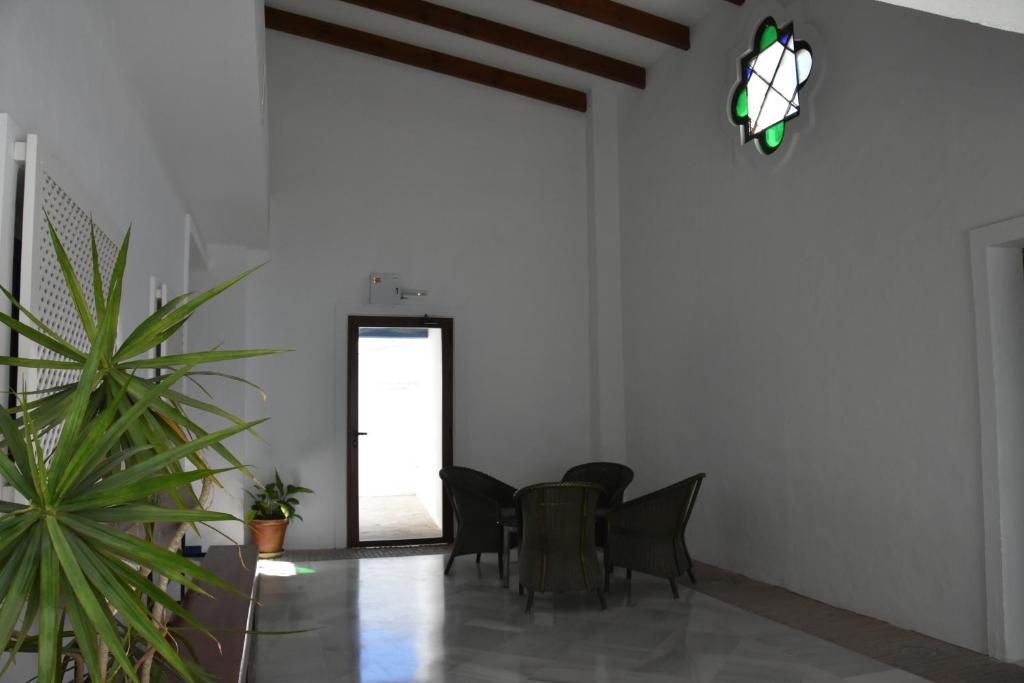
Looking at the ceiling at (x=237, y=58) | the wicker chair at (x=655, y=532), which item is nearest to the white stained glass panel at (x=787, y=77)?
the ceiling at (x=237, y=58)

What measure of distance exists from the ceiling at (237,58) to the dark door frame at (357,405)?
1.41 meters

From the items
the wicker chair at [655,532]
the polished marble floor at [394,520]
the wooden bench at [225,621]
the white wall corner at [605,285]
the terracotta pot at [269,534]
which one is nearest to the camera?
the wooden bench at [225,621]

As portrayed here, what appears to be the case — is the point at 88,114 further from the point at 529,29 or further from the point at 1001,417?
the point at 529,29

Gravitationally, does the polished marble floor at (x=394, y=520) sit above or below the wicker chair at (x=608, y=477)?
below

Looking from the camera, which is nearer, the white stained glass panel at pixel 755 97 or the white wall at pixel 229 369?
the white stained glass panel at pixel 755 97

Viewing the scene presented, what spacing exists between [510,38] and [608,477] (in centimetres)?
426

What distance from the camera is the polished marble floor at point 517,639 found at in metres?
4.34

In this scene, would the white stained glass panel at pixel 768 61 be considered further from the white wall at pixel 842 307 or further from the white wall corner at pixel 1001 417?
the white wall corner at pixel 1001 417

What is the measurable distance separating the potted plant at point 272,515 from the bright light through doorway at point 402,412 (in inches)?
35.3

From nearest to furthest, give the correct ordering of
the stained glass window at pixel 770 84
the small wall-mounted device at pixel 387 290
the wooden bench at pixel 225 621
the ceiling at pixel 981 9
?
the ceiling at pixel 981 9
the wooden bench at pixel 225 621
the stained glass window at pixel 770 84
the small wall-mounted device at pixel 387 290

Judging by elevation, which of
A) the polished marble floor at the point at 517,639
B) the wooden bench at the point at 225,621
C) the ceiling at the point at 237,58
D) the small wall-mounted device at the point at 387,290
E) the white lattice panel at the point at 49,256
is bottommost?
the polished marble floor at the point at 517,639

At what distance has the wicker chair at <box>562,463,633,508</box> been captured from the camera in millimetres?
7090

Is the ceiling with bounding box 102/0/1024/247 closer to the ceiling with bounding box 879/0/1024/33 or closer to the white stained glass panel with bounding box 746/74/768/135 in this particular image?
the ceiling with bounding box 879/0/1024/33

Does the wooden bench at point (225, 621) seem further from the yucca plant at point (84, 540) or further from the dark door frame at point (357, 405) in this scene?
the dark door frame at point (357, 405)
